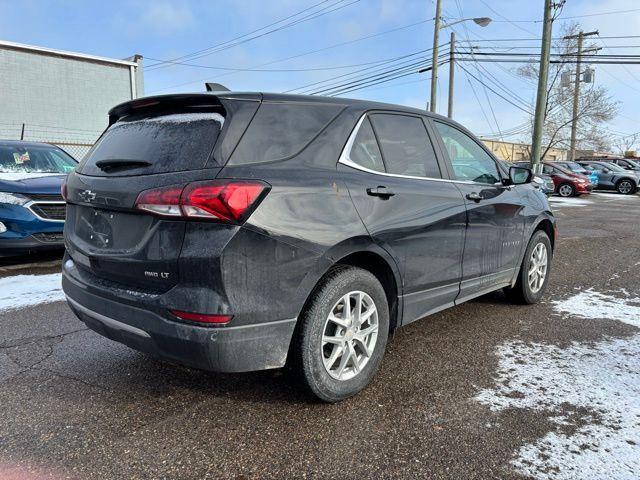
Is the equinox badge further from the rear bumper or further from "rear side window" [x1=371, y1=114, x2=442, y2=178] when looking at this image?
"rear side window" [x1=371, y1=114, x2=442, y2=178]

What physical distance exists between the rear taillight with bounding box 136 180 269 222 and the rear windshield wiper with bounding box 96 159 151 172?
0.36 meters

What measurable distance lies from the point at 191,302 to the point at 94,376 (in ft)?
4.52

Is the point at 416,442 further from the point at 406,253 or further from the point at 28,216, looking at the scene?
the point at 28,216

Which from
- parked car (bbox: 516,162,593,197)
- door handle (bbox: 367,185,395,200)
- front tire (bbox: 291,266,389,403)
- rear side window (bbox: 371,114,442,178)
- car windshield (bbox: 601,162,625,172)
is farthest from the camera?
car windshield (bbox: 601,162,625,172)

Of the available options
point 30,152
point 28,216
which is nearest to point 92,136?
point 30,152

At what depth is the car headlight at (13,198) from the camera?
6154 mm

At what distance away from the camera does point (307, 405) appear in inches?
115

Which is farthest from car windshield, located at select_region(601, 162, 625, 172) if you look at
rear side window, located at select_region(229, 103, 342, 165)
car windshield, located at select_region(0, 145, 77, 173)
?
rear side window, located at select_region(229, 103, 342, 165)

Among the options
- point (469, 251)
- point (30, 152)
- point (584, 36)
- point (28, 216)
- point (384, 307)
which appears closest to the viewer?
point (384, 307)

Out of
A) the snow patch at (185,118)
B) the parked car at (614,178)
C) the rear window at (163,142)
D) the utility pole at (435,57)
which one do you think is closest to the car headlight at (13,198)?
the rear window at (163,142)

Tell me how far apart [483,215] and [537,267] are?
1399 millimetres

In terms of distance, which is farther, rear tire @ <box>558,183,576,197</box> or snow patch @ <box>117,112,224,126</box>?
rear tire @ <box>558,183,576,197</box>

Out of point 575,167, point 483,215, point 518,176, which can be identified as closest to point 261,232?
point 483,215

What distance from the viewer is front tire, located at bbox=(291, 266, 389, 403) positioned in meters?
2.69
